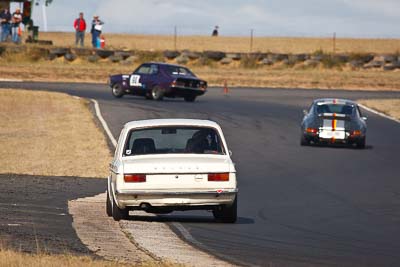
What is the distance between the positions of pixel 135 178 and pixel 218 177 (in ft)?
3.49

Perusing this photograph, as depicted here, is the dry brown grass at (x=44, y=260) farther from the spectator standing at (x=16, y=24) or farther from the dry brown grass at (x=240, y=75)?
the spectator standing at (x=16, y=24)

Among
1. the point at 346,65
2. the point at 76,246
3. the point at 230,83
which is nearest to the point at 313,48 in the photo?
the point at 346,65

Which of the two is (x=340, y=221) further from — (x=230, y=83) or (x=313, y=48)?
(x=313, y=48)

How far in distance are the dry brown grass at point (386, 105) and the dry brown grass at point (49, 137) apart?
10844mm

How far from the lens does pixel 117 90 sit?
153 feet

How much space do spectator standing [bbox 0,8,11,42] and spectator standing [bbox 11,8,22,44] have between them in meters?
0.29

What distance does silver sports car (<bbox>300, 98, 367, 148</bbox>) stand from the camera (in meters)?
31.4

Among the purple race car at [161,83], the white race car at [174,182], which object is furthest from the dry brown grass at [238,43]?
the white race car at [174,182]

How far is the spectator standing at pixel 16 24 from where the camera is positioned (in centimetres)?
6864

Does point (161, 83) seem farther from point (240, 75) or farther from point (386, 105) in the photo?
point (240, 75)

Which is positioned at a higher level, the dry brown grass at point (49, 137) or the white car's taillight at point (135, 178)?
the white car's taillight at point (135, 178)

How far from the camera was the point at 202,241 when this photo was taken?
47.5 feet

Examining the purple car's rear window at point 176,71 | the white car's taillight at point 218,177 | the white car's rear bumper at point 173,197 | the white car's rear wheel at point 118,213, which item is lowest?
the purple car's rear window at point 176,71

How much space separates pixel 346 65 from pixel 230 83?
1190cm
